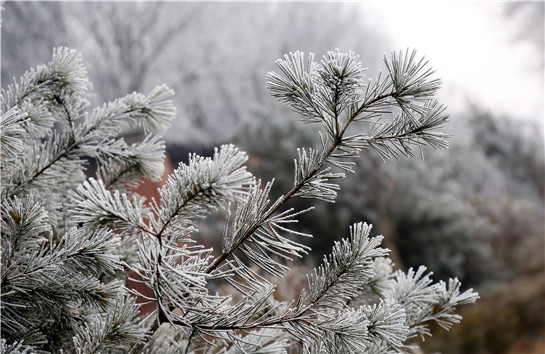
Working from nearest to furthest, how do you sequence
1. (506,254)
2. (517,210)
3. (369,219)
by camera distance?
(369,219)
(506,254)
(517,210)

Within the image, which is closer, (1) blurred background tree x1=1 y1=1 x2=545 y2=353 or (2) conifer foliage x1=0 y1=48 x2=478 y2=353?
(2) conifer foliage x1=0 y1=48 x2=478 y2=353

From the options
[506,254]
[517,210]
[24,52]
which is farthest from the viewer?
[517,210]

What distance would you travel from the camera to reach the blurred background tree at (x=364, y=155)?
5.15 meters

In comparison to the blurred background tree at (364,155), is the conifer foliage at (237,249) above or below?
below

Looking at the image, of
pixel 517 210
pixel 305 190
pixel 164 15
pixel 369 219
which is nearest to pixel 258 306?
pixel 305 190

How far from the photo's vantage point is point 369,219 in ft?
18.6

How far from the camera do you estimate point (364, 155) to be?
19.4 feet

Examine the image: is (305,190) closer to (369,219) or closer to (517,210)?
(369,219)

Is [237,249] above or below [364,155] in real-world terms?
below

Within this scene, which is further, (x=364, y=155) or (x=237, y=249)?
(x=364, y=155)

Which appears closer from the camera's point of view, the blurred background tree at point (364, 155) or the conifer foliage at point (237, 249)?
the conifer foliage at point (237, 249)

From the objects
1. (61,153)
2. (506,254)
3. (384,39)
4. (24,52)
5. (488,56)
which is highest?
(384,39)

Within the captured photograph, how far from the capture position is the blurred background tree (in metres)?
5.15

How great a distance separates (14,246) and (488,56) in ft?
38.4
